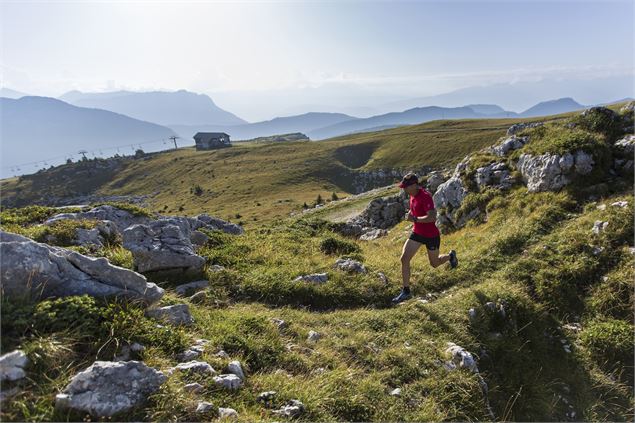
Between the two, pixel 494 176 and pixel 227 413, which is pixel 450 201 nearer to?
pixel 494 176

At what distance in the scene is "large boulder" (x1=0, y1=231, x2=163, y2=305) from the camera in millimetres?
6094

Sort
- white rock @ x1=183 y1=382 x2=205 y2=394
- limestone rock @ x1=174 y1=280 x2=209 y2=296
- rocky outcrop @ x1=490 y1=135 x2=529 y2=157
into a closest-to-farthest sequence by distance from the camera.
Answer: white rock @ x1=183 y1=382 x2=205 y2=394 → limestone rock @ x1=174 y1=280 x2=209 y2=296 → rocky outcrop @ x1=490 y1=135 x2=529 y2=157

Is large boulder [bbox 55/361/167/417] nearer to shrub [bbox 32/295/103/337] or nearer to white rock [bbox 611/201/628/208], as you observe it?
shrub [bbox 32/295/103/337]

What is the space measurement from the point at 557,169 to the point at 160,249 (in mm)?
18471

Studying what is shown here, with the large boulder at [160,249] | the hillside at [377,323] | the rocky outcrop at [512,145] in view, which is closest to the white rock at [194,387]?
the hillside at [377,323]

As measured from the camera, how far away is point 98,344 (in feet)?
18.9

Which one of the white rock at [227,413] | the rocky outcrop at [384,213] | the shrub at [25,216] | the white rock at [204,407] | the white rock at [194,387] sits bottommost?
the rocky outcrop at [384,213]

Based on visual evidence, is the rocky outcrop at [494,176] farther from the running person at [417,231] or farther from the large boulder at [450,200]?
the running person at [417,231]

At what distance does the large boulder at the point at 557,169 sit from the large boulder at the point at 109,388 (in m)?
18.8

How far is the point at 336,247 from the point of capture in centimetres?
1673

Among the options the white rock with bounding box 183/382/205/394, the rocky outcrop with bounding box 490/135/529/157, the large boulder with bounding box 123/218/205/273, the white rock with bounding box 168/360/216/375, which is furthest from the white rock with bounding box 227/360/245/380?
the rocky outcrop with bounding box 490/135/529/157

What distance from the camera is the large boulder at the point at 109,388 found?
459cm

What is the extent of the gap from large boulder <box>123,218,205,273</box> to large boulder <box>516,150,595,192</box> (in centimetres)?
1672

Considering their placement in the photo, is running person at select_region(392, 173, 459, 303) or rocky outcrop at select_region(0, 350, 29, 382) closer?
rocky outcrop at select_region(0, 350, 29, 382)
